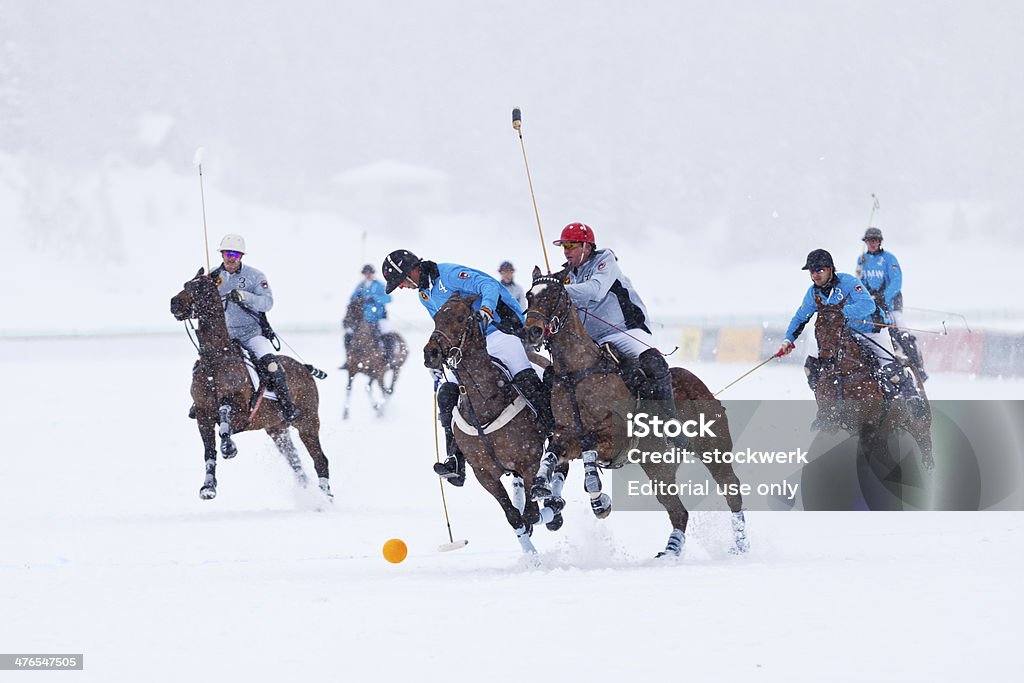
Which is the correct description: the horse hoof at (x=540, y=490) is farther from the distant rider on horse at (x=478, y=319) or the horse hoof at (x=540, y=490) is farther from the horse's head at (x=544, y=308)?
the horse's head at (x=544, y=308)

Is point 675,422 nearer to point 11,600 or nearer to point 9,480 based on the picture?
point 11,600

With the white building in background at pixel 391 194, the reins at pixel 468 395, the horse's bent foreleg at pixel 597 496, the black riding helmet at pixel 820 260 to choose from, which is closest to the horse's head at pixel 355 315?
the black riding helmet at pixel 820 260

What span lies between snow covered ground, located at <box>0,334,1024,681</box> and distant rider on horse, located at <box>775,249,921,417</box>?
4.18ft

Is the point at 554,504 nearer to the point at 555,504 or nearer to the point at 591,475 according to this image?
the point at 555,504

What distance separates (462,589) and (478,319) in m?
2.02

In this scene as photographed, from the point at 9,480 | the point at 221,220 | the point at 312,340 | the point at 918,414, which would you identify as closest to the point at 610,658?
the point at 918,414

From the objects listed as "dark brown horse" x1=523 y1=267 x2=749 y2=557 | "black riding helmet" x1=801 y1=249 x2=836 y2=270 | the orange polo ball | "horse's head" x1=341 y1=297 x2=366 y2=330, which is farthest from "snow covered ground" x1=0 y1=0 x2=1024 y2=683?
"black riding helmet" x1=801 y1=249 x2=836 y2=270

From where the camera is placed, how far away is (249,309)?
11.9 meters

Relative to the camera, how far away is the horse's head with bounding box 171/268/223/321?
1092 cm

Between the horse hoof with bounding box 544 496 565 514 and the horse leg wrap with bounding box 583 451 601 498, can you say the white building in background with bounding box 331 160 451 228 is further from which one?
the horse leg wrap with bounding box 583 451 601 498

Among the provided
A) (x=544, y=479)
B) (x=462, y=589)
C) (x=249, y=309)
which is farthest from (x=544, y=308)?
(x=249, y=309)

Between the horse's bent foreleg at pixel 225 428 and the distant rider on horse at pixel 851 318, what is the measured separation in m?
5.52

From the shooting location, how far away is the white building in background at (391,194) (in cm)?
7625

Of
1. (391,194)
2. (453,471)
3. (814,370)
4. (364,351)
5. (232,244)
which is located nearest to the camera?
(453,471)
